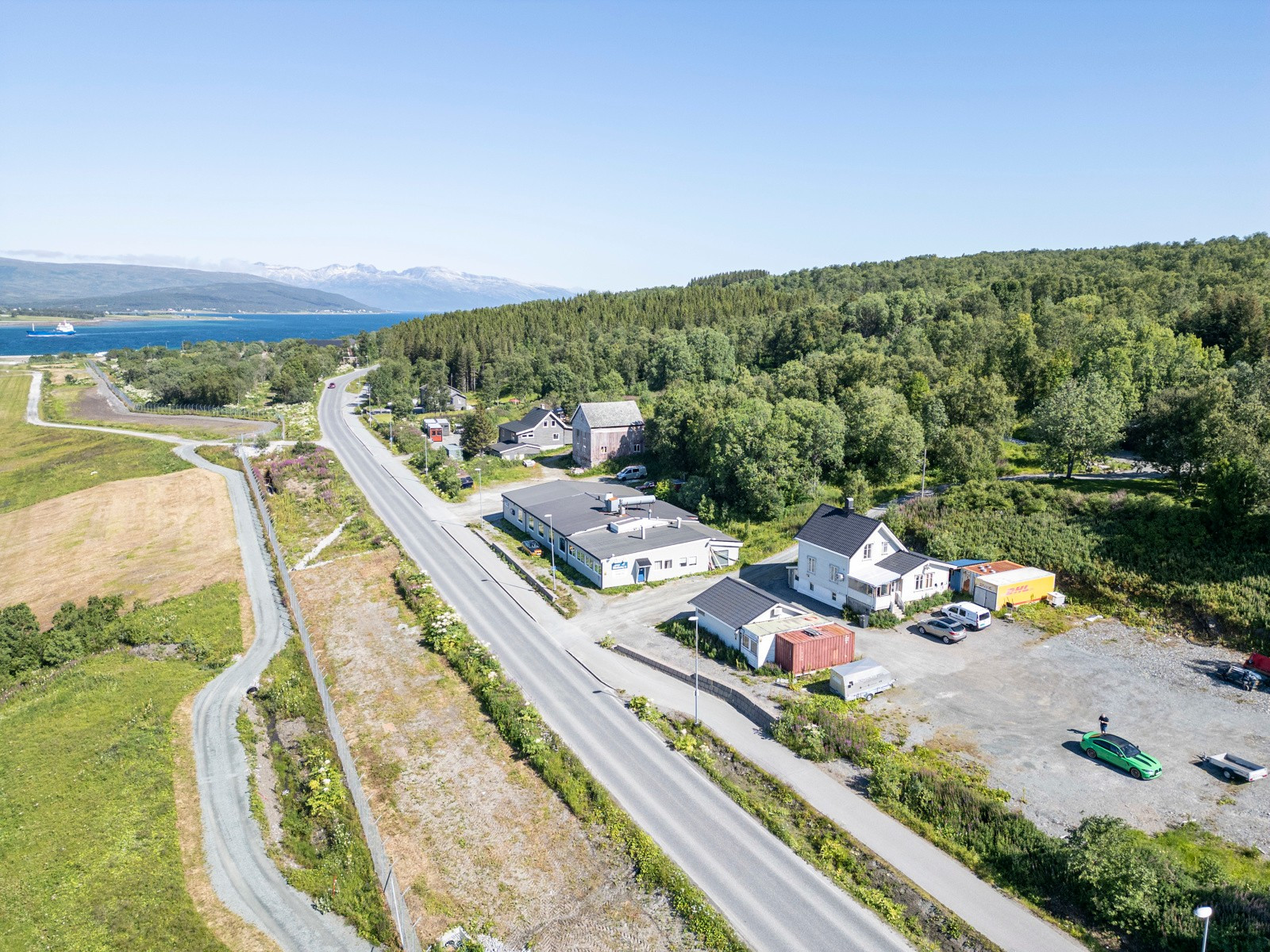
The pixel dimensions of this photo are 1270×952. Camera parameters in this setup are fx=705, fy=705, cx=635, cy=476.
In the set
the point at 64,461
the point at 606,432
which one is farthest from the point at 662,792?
the point at 64,461

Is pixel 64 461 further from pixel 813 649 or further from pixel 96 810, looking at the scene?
pixel 813 649

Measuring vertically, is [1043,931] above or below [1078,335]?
below

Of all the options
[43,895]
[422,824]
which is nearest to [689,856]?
[422,824]

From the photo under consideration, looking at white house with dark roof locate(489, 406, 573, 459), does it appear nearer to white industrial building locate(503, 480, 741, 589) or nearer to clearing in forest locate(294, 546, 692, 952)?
white industrial building locate(503, 480, 741, 589)

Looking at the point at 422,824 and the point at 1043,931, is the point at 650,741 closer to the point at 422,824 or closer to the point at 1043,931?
the point at 422,824

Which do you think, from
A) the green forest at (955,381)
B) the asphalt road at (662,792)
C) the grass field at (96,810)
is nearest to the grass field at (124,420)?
the green forest at (955,381)

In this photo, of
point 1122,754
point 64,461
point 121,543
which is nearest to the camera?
point 1122,754
